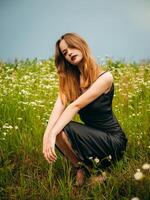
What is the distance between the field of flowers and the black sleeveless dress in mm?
131

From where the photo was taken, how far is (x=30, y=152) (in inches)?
173

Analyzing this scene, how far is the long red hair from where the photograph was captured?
154 inches

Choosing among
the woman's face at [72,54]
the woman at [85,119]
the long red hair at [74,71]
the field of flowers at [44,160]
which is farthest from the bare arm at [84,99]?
the field of flowers at [44,160]

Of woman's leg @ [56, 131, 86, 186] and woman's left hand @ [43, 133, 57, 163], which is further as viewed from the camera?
woman's leg @ [56, 131, 86, 186]

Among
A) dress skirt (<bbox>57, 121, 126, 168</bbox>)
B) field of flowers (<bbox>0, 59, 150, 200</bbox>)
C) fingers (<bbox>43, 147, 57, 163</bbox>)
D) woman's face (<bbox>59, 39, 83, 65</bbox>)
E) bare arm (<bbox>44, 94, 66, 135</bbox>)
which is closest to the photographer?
field of flowers (<bbox>0, 59, 150, 200</bbox>)

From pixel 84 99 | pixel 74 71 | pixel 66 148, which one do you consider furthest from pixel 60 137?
pixel 74 71

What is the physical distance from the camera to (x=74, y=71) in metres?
4.17

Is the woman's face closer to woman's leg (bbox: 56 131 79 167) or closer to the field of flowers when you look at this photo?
woman's leg (bbox: 56 131 79 167)

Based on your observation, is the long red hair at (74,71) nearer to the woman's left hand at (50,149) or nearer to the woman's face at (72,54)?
the woman's face at (72,54)

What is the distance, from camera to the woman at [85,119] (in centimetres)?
381

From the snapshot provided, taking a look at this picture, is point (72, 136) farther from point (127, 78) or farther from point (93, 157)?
point (127, 78)

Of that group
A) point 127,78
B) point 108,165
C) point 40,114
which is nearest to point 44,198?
point 108,165

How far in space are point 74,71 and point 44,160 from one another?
0.85 metres

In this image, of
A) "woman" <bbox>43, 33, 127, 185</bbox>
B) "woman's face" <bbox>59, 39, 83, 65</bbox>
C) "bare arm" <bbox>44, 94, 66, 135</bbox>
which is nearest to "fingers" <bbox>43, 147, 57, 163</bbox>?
"woman" <bbox>43, 33, 127, 185</bbox>
